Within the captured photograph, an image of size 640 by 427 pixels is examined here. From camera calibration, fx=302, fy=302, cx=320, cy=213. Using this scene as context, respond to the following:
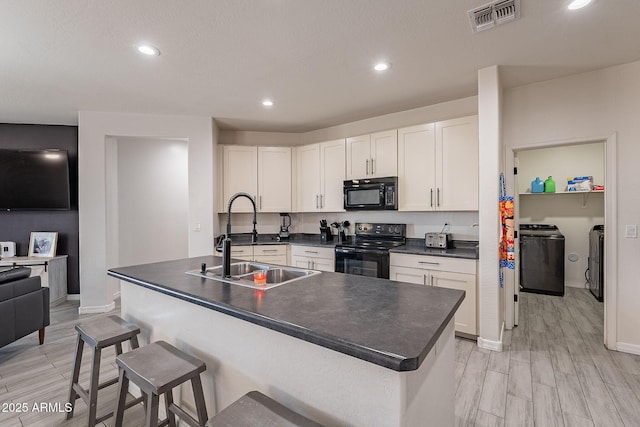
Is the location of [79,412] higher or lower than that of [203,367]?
lower

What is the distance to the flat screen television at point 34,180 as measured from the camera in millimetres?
4301

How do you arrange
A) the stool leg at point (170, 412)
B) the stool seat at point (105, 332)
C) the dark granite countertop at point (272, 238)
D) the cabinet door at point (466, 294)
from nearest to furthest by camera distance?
the stool leg at point (170, 412), the stool seat at point (105, 332), the cabinet door at point (466, 294), the dark granite countertop at point (272, 238)

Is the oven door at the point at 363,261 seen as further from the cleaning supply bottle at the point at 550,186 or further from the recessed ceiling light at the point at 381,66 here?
the cleaning supply bottle at the point at 550,186

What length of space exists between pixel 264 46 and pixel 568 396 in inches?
133

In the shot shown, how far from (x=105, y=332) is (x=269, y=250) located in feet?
8.24

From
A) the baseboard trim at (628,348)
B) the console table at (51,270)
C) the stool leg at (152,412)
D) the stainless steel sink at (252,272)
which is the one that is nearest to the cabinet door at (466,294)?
the baseboard trim at (628,348)

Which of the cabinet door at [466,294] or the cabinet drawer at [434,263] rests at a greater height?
the cabinet drawer at [434,263]

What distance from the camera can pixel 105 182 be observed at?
398 centimetres

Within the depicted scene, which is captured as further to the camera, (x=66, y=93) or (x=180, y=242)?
(x=180, y=242)

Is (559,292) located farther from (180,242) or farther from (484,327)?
(180,242)

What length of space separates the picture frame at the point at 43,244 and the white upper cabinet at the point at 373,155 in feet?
14.6

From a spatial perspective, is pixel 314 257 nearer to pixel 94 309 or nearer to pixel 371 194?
pixel 371 194

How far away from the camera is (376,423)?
1.04m

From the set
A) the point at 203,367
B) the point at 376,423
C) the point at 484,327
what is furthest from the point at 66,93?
the point at 484,327
